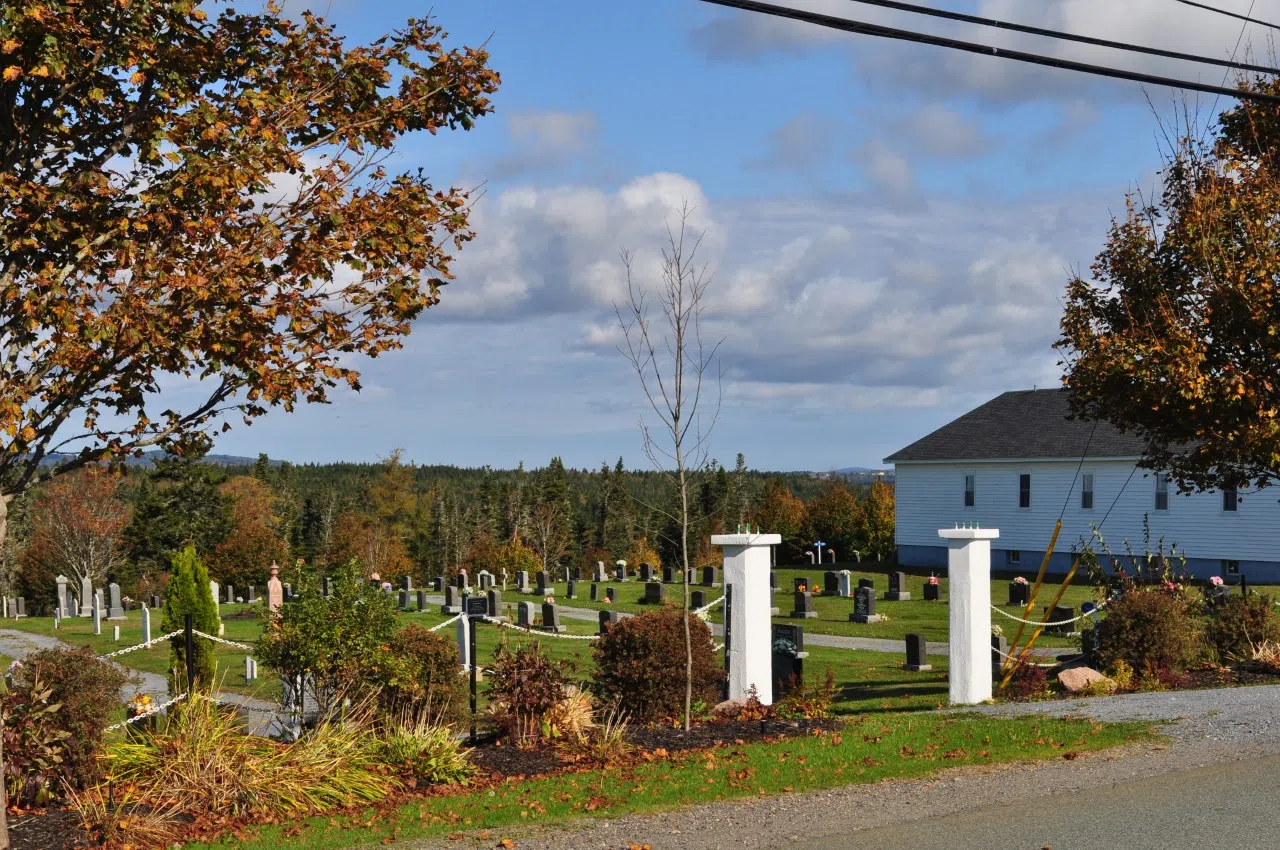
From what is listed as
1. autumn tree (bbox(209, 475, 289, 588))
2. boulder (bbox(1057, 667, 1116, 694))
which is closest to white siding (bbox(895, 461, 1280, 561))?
boulder (bbox(1057, 667, 1116, 694))

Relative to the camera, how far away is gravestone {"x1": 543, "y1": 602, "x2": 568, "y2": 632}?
3100 cm

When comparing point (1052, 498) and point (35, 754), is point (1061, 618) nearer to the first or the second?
point (1052, 498)

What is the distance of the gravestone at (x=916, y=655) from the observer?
20.2 m

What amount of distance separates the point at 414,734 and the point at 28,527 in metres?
74.5

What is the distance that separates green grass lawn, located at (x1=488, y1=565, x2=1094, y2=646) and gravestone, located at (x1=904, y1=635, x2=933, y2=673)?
375cm

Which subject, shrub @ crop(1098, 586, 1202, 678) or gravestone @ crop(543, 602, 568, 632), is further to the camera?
gravestone @ crop(543, 602, 568, 632)

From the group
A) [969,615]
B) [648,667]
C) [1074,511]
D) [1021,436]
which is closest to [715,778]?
[648,667]

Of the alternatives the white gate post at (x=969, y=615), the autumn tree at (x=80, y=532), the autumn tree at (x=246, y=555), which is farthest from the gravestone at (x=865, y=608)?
the autumn tree at (x=80, y=532)

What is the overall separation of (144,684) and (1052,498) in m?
34.4

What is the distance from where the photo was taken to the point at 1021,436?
4625 cm

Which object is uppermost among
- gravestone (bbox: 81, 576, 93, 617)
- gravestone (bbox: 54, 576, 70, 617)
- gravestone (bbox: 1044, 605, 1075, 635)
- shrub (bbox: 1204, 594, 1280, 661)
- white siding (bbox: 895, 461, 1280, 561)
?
white siding (bbox: 895, 461, 1280, 561)

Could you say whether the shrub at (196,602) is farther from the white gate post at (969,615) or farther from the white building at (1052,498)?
the white building at (1052,498)

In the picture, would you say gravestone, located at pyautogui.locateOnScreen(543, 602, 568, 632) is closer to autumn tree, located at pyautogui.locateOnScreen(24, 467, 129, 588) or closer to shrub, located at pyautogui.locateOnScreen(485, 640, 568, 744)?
shrub, located at pyautogui.locateOnScreen(485, 640, 568, 744)

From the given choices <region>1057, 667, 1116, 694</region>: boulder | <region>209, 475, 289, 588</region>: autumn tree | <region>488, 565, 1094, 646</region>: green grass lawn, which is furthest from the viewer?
<region>209, 475, 289, 588</region>: autumn tree
